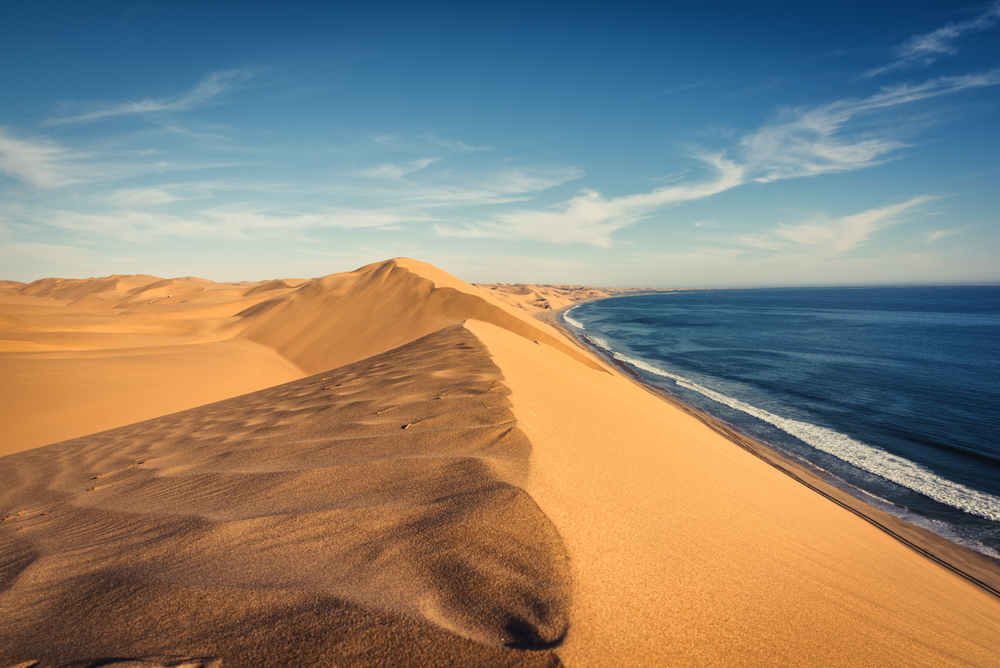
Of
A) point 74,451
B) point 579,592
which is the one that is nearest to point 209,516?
point 579,592

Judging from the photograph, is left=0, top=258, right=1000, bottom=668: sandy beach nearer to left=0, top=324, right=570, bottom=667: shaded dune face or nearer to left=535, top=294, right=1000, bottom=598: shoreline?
left=0, top=324, right=570, bottom=667: shaded dune face

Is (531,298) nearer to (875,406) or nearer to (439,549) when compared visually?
(875,406)

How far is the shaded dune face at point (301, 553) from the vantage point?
1348 millimetres

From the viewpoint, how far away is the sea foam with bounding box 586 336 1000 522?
7.89 metres

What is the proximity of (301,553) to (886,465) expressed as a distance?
40.4ft

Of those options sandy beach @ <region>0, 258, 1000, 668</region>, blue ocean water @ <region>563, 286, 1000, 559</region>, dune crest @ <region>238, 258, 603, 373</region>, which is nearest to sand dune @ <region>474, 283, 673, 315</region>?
dune crest @ <region>238, 258, 603, 373</region>

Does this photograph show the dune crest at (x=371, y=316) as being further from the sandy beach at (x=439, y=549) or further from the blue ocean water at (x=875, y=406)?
the sandy beach at (x=439, y=549)

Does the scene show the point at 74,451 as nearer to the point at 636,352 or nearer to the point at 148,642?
the point at 148,642

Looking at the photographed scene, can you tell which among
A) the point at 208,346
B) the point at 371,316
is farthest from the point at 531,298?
the point at 208,346

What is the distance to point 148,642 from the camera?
138 cm

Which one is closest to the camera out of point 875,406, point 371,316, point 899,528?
point 899,528

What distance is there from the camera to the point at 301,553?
1.83 m

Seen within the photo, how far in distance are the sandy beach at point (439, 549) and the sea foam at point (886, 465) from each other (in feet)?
19.7

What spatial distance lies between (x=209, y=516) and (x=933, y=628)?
13.2 ft
